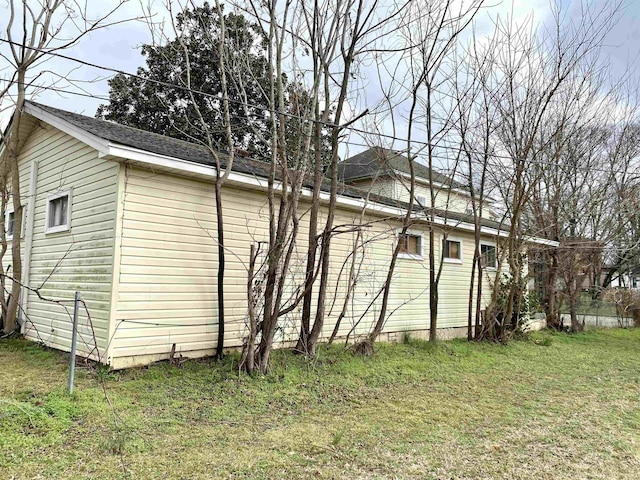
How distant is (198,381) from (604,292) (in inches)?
650

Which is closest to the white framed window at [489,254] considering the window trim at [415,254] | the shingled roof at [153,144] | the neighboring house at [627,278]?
the shingled roof at [153,144]

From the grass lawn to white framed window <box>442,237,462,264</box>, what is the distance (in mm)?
4073

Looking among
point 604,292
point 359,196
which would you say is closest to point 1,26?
point 359,196

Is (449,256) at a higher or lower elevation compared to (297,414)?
higher

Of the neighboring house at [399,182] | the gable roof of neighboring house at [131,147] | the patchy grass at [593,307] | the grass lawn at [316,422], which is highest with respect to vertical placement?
the neighboring house at [399,182]

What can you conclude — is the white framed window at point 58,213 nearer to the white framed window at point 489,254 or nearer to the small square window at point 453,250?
the small square window at point 453,250

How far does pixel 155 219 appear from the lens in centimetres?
610

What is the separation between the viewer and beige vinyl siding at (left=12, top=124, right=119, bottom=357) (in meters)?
5.91

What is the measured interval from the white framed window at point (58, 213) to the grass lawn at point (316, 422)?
6.25ft

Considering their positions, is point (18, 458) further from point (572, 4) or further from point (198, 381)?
point (572, 4)

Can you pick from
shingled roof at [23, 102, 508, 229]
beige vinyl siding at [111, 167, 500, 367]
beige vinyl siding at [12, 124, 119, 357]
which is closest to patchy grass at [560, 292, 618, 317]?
shingled roof at [23, 102, 508, 229]

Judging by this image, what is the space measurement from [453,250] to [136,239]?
25.5 ft

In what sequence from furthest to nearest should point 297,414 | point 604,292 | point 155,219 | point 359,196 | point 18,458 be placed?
point 604,292 < point 359,196 < point 155,219 < point 297,414 < point 18,458

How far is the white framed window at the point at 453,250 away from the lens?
35.7 ft
